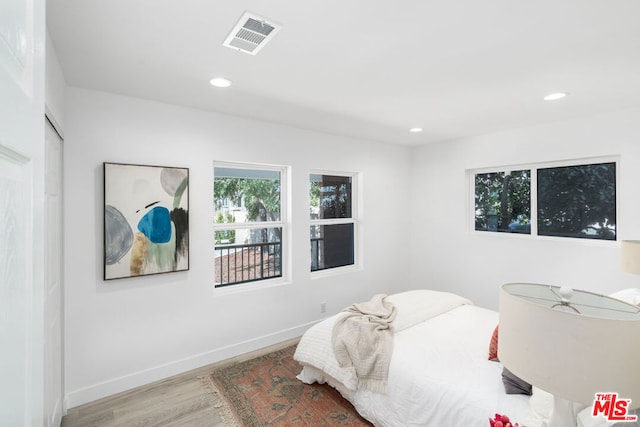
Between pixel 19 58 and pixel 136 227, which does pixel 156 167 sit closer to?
pixel 136 227

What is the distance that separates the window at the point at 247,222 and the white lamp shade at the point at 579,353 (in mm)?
2810

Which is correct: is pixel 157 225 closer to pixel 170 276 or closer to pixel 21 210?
pixel 170 276

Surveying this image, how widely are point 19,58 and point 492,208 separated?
4.47m

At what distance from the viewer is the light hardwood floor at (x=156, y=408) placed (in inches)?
88.0

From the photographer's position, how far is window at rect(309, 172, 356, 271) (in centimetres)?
398

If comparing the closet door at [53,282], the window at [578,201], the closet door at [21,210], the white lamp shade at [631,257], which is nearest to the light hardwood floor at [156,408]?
the closet door at [53,282]

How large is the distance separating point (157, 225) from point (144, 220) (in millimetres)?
109

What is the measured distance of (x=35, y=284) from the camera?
58cm

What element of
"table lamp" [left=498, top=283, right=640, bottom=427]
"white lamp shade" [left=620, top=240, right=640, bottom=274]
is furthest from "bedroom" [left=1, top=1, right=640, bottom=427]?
"table lamp" [left=498, top=283, right=640, bottom=427]

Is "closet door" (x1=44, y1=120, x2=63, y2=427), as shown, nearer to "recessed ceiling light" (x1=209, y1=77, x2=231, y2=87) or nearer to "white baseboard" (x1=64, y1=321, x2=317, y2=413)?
"white baseboard" (x1=64, y1=321, x2=317, y2=413)

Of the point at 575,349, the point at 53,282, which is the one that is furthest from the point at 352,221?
the point at 575,349

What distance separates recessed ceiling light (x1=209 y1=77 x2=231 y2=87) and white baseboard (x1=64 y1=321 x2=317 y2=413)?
2.44 metres

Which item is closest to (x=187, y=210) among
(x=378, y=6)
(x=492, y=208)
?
(x=378, y=6)

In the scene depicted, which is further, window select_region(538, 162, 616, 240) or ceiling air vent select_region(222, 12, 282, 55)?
window select_region(538, 162, 616, 240)
